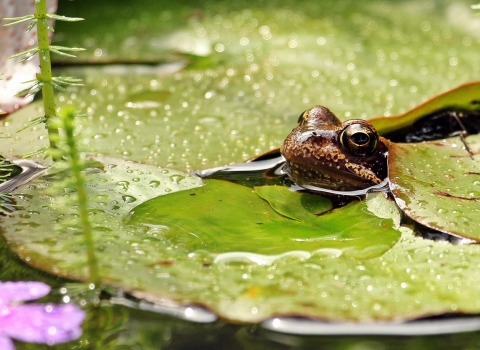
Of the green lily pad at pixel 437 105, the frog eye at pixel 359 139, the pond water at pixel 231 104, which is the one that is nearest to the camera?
the pond water at pixel 231 104

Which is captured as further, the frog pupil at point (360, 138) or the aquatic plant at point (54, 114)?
the frog pupil at point (360, 138)

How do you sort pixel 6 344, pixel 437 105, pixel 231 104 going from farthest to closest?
pixel 231 104 < pixel 437 105 < pixel 6 344

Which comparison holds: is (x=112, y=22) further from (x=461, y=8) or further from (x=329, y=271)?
(x=329, y=271)

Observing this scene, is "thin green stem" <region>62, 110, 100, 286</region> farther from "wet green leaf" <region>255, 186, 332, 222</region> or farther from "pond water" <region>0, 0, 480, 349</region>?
"wet green leaf" <region>255, 186, 332, 222</region>

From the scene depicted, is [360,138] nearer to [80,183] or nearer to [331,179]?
[331,179]

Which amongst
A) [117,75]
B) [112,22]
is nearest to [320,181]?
[117,75]

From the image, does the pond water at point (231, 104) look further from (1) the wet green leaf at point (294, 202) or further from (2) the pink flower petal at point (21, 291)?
(1) the wet green leaf at point (294, 202)

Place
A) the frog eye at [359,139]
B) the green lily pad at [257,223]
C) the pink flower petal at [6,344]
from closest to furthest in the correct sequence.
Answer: the pink flower petal at [6,344]
the green lily pad at [257,223]
the frog eye at [359,139]

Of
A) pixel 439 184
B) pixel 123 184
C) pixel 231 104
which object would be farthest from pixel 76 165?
pixel 231 104

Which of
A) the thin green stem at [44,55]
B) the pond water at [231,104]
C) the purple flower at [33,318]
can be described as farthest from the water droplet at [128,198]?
the purple flower at [33,318]
